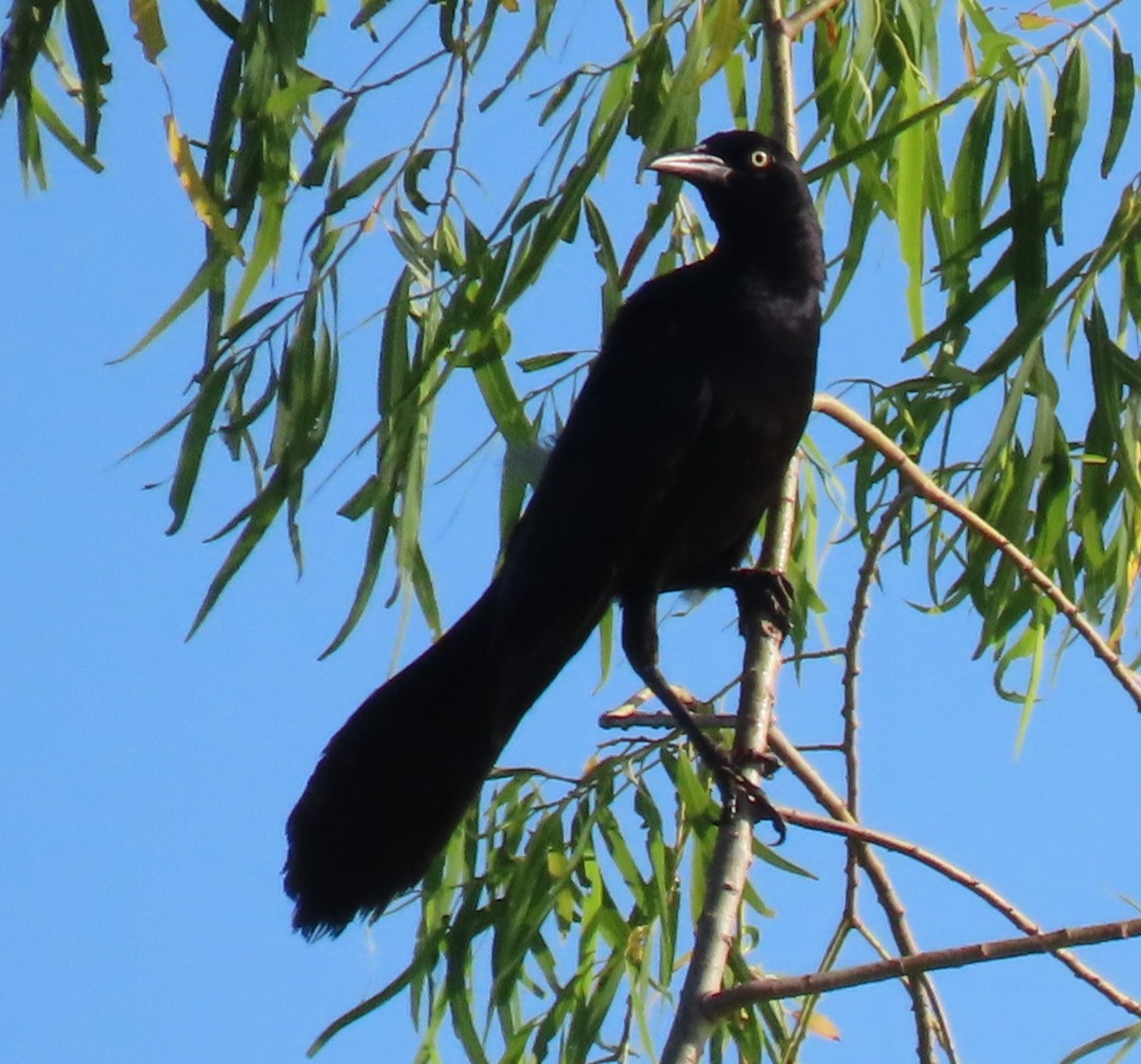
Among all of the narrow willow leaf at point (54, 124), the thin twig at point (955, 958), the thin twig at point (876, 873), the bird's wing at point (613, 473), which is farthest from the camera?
the bird's wing at point (613, 473)

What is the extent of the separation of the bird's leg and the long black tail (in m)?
0.14

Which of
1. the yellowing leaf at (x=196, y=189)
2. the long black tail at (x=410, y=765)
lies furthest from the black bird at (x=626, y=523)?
the yellowing leaf at (x=196, y=189)

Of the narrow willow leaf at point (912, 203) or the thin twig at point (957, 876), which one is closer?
the thin twig at point (957, 876)

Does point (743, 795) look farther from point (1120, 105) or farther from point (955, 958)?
point (1120, 105)

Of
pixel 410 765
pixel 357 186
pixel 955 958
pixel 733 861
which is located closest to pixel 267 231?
pixel 357 186

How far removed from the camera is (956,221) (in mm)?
2643

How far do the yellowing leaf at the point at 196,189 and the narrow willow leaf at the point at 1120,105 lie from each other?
109 centimetres

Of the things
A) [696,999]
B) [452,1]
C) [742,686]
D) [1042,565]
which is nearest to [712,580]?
[1042,565]

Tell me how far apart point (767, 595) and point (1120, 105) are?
78 cm

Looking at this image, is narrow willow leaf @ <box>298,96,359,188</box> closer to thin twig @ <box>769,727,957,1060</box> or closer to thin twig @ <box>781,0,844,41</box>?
thin twig @ <box>781,0,844,41</box>

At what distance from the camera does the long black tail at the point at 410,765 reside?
2453 millimetres

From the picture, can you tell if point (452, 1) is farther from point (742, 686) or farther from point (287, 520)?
point (742, 686)

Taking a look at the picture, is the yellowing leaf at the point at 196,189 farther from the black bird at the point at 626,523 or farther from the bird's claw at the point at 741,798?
Answer: the bird's claw at the point at 741,798

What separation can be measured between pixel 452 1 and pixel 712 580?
946mm
